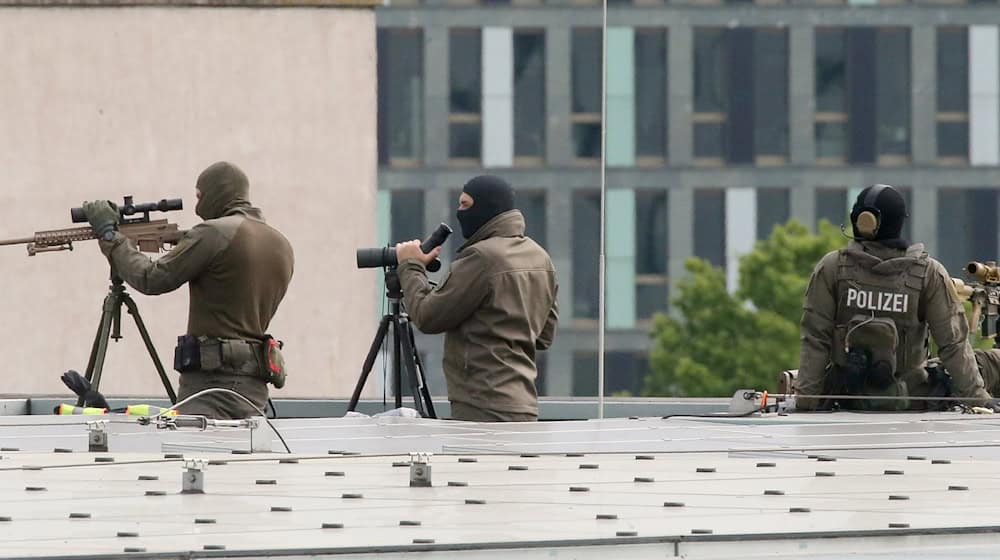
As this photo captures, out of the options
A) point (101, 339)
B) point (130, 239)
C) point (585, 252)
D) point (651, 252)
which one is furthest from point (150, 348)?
point (651, 252)

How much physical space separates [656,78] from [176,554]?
1819 inches

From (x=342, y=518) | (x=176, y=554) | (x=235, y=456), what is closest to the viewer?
(x=176, y=554)

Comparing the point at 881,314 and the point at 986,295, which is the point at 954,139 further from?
the point at 881,314

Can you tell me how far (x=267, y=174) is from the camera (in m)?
18.9

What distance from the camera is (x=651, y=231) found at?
4938cm

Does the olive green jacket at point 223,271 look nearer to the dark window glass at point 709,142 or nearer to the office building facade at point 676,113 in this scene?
the office building facade at point 676,113

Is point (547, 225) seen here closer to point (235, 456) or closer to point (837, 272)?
point (837, 272)

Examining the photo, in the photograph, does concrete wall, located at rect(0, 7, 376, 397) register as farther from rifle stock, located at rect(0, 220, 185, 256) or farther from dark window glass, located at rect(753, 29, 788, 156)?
dark window glass, located at rect(753, 29, 788, 156)

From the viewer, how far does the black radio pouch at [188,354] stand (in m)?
8.91

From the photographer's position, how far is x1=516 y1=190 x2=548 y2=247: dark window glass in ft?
162

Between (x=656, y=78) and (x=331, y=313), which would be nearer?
(x=331, y=313)

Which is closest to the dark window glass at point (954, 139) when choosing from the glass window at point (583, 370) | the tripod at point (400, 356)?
the glass window at point (583, 370)

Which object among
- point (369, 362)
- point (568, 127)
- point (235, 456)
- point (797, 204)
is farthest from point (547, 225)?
point (235, 456)

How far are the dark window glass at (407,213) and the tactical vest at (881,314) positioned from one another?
1540 inches
